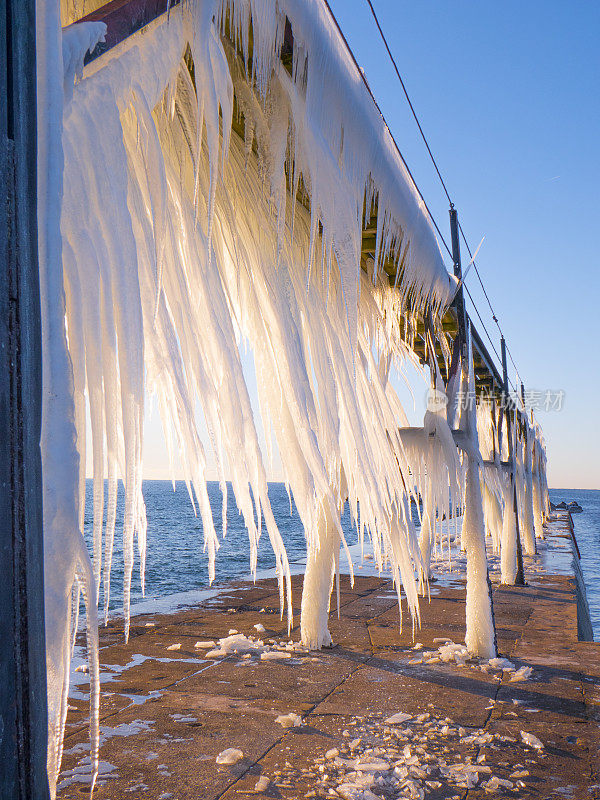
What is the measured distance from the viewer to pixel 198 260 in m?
2.27

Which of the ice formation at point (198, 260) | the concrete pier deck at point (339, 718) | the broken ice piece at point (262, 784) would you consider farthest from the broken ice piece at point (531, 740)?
the broken ice piece at point (262, 784)

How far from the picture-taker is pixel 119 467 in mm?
1762

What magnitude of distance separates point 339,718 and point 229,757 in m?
1.14

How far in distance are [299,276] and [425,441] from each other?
407 cm

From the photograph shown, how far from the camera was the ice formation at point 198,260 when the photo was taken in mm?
1234

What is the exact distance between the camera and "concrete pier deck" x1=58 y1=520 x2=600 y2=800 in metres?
3.93

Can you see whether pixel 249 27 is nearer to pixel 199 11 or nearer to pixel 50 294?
pixel 199 11

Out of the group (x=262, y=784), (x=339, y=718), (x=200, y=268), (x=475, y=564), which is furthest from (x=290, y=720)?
(x=200, y=268)

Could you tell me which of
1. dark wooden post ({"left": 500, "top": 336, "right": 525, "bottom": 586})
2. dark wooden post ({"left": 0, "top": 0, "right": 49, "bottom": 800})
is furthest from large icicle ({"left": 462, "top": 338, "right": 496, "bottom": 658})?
dark wooden post ({"left": 0, "top": 0, "right": 49, "bottom": 800})

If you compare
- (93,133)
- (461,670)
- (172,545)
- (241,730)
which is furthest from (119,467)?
(172,545)

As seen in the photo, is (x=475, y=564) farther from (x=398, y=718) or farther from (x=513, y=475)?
(x=513, y=475)

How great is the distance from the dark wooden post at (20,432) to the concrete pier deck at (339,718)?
3324 mm

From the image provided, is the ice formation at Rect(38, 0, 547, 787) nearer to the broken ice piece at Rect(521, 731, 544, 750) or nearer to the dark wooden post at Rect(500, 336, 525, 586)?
the broken ice piece at Rect(521, 731, 544, 750)

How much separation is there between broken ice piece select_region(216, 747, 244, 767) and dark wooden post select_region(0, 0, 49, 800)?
145 inches
